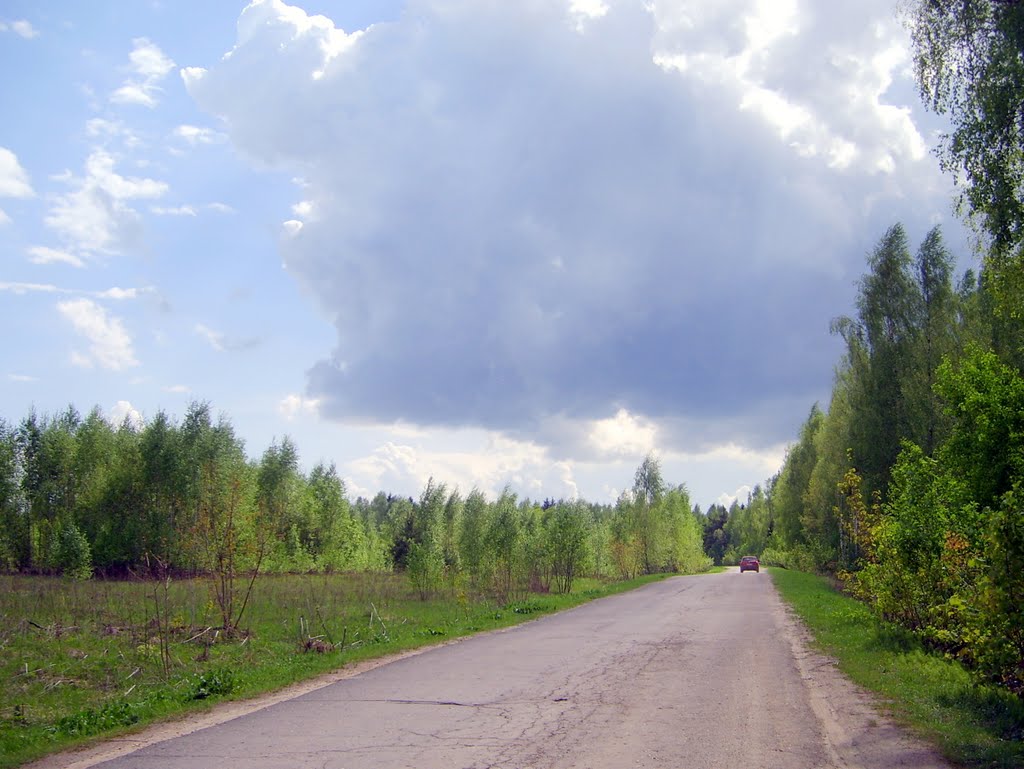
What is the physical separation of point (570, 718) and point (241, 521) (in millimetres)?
19765

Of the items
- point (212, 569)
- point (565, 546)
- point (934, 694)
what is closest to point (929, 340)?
point (565, 546)

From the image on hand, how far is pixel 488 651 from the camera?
1467 cm

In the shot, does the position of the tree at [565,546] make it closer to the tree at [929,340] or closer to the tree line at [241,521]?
the tree line at [241,521]

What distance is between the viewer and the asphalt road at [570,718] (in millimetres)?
7020

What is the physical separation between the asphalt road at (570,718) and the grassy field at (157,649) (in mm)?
1463

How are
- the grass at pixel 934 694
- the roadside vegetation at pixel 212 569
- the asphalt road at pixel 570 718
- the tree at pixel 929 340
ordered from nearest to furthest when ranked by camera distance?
the asphalt road at pixel 570 718 → the grass at pixel 934 694 → the roadside vegetation at pixel 212 569 → the tree at pixel 929 340

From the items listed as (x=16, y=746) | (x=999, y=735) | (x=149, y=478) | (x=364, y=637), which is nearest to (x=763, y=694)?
(x=999, y=735)

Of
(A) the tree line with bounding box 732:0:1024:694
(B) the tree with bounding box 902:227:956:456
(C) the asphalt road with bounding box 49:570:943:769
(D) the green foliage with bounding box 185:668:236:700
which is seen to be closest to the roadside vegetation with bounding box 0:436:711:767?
(D) the green foliage with bounding box 185:668:236:700

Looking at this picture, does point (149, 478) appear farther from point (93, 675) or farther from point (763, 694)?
point (763, 694)

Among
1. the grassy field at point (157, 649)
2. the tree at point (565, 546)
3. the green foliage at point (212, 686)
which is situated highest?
the tree at point (565, 546)

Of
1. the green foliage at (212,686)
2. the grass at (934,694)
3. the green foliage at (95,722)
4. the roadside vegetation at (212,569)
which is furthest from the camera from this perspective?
the roadside vegetation at (212,569)

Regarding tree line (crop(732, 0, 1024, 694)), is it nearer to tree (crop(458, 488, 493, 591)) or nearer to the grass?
the grass

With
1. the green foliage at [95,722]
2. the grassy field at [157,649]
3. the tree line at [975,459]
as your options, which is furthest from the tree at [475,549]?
the green foliage at [95,722]

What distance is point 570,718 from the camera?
28.2 feet
